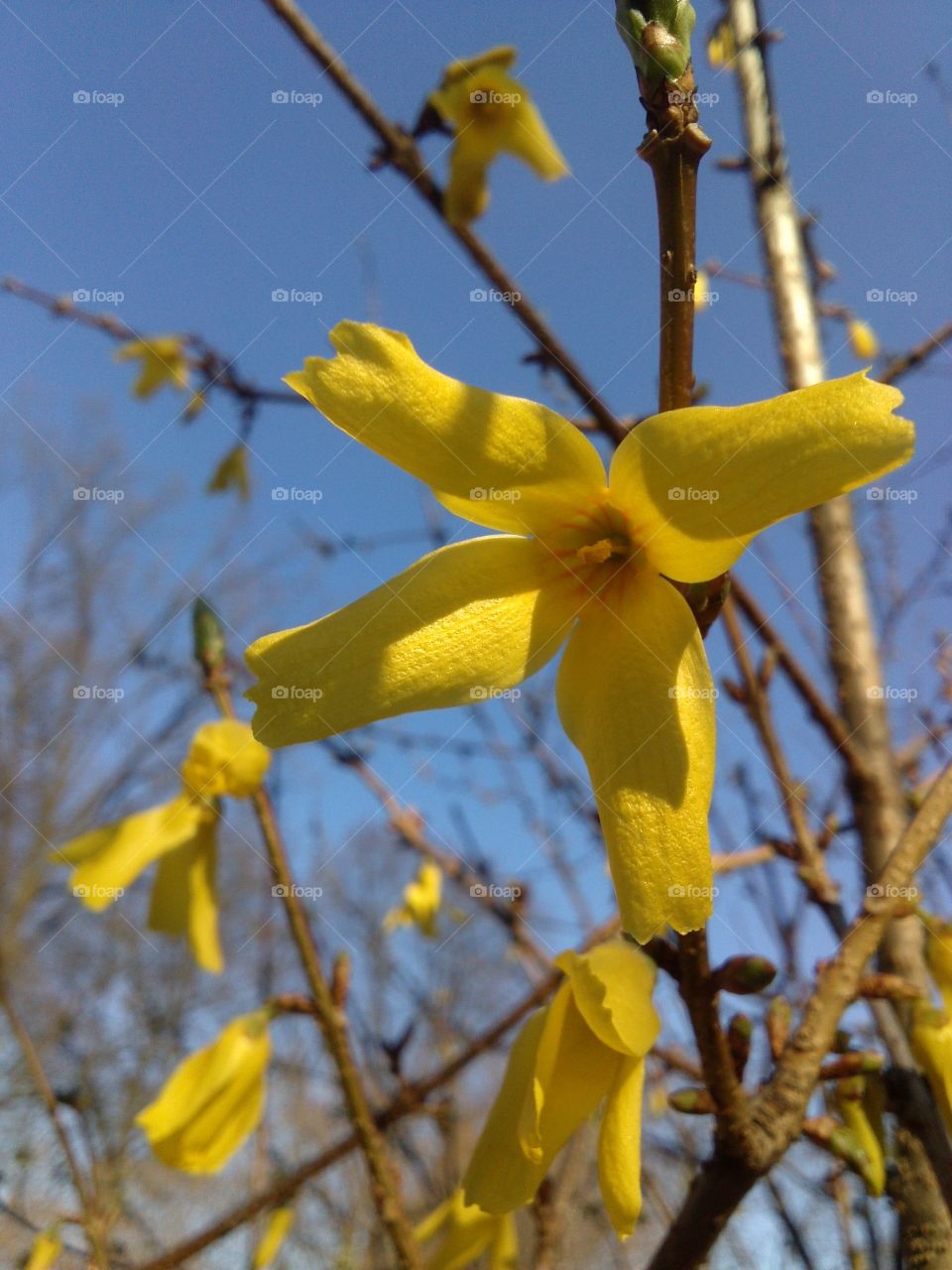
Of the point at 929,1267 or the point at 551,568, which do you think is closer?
the point at 929,1267

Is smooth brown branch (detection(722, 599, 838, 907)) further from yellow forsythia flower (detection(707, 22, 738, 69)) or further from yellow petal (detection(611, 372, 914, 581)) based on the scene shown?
yellow forsythia flower (detection(707, 22, 738, 69))

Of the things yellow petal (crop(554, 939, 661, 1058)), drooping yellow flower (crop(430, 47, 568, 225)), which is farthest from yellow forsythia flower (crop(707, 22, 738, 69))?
yellow petal (crop(554, 939, 661, 1058))

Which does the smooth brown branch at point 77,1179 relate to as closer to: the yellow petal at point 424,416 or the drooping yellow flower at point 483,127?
the yellow petal at point 424,416

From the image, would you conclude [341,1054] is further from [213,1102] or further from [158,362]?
[158,362]

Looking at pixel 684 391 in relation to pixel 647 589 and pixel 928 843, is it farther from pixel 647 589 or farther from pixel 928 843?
pixel 928 843

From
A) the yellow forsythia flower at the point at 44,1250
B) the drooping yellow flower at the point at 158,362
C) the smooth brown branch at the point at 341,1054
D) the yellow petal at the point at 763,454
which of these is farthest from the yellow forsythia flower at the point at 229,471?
the yellow petal at the point at 763,454

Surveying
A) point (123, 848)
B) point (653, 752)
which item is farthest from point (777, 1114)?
point (123, 848)

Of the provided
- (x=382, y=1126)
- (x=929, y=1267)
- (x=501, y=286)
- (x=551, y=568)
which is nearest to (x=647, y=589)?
(x=551, y=568)
